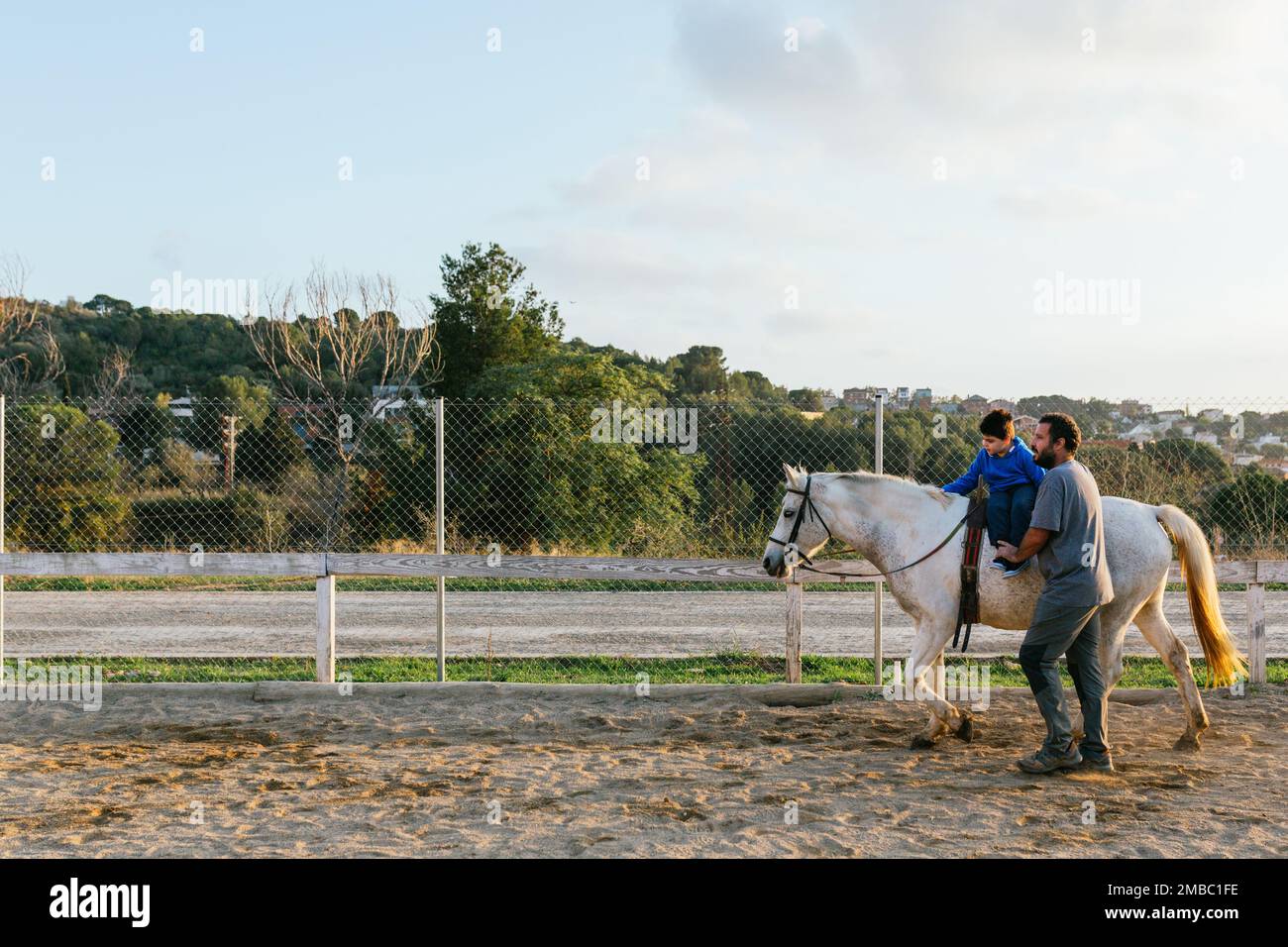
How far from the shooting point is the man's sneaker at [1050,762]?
246 inches

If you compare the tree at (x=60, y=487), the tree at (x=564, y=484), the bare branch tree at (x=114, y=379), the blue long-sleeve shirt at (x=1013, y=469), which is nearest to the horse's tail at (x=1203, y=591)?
the blue long-sleeve shirt at (x=1013, y=469)

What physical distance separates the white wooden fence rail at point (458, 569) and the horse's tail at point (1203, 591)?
1202 mm

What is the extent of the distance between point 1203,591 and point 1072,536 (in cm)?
174

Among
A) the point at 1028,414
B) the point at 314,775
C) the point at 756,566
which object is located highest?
the point at 1028,414

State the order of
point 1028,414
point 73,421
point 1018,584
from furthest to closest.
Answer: point 73,421 < point 1028,414 < point 1018,584

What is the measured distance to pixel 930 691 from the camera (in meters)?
6.98

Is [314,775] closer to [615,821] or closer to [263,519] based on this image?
[615,821]

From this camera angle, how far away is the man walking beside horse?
628cm

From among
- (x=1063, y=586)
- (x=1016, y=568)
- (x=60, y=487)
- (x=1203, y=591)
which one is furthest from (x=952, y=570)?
(x=60, y=487)

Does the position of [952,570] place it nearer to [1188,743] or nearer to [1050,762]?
[1050,762]

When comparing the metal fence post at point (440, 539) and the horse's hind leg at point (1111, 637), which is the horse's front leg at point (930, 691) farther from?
the metal fence post at point (440, 539)
